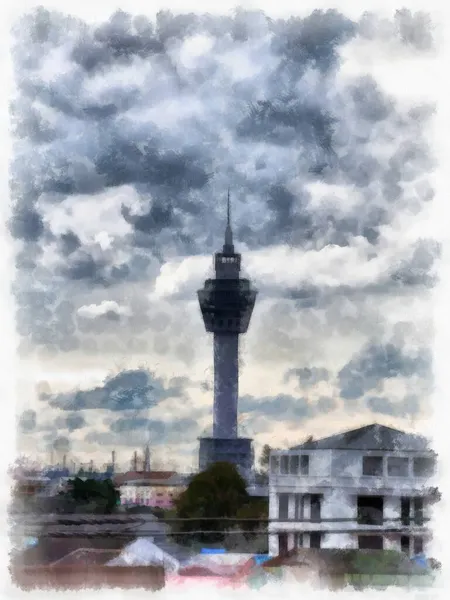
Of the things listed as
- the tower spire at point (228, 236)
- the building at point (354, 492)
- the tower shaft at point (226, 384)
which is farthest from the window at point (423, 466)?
the tower shaft at point (226, 384)

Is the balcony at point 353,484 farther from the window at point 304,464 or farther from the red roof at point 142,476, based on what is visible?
the red roof at point 142,476

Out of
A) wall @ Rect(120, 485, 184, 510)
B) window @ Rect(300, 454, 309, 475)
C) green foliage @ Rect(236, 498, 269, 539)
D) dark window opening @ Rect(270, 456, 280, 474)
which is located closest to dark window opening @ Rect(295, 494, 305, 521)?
window @ Rect(300, 454, 309, 475)

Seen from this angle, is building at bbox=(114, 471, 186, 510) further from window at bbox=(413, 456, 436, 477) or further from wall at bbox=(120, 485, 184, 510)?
window at bbox=(413, 456, 436, 477)

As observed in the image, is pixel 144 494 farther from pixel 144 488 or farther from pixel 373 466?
pixel 373 466

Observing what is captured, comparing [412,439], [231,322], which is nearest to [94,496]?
[231,322]

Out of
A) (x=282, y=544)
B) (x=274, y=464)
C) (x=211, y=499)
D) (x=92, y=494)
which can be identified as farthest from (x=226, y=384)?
(x=282, y=544)

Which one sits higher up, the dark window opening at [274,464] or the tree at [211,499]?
the dark window opening at [274,464]

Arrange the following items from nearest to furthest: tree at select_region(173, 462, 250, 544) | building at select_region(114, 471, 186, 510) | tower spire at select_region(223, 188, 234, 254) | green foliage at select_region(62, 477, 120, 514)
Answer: tower spire at select_region(223, 188, 234, 254) < tree at select_region(173, 462, 250, 544) < green foliage at select_region(62, 477, 120, 514) < building at select_region(114, 471, 186, 510)
